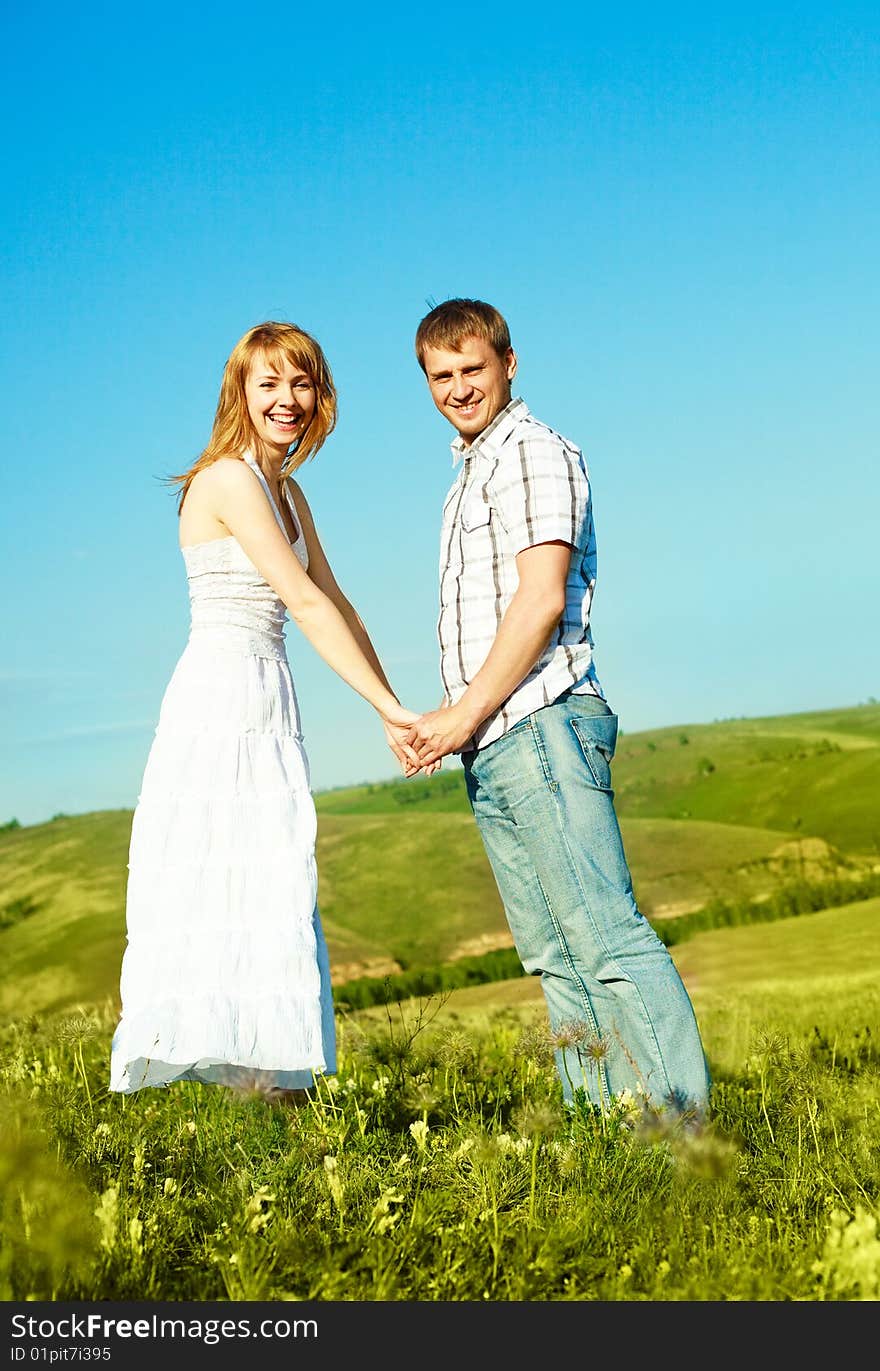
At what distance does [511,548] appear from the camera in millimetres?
4121

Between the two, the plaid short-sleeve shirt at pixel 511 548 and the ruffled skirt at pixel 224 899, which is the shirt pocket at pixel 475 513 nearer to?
the plaid short-sleeve shirt at pixel 511 548

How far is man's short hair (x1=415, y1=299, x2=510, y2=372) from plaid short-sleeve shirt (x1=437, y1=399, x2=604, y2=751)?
0.25 meters

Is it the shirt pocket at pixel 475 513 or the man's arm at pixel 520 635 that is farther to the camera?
the shirt pocket at pixel 475 513

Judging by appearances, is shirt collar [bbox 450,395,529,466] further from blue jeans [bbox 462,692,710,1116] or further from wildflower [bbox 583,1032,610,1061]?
wildflower [bbox 583,1032,610,1061]

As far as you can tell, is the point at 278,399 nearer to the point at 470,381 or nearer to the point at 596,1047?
the point at 470,381

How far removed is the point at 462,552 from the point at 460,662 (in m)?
0.40

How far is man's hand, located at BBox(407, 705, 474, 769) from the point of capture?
397 centimetres

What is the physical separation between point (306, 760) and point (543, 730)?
3.48 feet

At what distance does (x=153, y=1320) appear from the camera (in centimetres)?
244

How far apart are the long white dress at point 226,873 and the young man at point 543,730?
0.63 metres

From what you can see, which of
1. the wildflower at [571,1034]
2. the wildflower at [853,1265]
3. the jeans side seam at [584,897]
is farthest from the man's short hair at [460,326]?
the wildflower at [853,1265]

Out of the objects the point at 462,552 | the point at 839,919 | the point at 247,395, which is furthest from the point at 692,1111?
the point at 839,919

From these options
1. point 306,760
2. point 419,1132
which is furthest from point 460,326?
point 419,1132

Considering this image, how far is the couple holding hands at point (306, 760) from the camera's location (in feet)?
12.8
